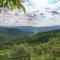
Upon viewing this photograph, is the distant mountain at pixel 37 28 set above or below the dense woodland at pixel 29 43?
above

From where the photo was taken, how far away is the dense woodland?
255cm

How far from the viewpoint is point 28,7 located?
258 cm

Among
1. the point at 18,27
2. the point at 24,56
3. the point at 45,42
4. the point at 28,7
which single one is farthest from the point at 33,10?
the point at 24,56

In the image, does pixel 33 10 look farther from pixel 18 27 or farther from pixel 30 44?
pixel 30 44

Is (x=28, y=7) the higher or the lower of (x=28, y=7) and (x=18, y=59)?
the higher

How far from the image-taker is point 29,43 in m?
2.58

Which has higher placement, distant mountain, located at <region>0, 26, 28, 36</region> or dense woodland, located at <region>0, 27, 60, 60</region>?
distant mountain, located at <region>0, 26, 28, 36</region>

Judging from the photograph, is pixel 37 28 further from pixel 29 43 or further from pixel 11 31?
pixel 11 31

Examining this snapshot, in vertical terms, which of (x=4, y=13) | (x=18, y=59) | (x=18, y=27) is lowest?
(x=18, y=59)

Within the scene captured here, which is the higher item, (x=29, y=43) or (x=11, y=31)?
(x=11, y=31)

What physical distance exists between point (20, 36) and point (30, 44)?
0.18 m

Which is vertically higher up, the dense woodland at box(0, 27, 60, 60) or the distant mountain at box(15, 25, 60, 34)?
the distant mountain at box(15, 25, 60, 34)

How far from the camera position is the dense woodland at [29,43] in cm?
255

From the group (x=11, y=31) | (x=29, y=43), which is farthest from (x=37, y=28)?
(x=11, y=31)
